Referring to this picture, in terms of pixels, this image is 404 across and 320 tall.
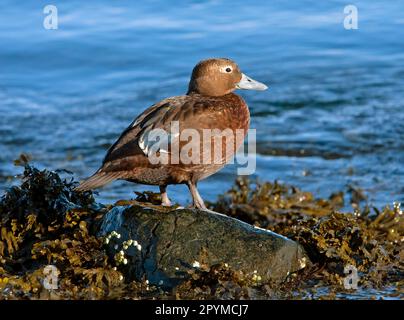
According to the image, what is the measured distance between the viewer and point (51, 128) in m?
11.2

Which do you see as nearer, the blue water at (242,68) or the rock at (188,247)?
the rock at (188,247)

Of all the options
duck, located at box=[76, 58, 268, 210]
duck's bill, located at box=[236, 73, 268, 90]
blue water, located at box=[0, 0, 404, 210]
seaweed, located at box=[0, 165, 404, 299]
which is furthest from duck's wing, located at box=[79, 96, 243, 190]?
blue water, located at box=[0, 0, 404, 210]

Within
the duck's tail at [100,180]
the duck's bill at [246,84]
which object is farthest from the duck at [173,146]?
the duck's bill at [246,84]

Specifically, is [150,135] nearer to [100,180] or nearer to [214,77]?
[100,180]

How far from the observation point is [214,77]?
6.08 metres

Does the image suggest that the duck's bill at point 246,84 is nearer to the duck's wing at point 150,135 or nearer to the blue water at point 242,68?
the duck's wing at point 150,135

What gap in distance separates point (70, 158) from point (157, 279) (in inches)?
209

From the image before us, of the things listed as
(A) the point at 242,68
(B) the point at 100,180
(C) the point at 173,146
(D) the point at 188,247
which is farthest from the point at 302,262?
(A) the point at 242,68

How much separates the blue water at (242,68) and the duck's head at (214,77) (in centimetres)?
267

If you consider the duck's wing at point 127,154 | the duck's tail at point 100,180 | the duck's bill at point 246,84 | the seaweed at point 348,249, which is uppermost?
the duck's bill at point 246,84

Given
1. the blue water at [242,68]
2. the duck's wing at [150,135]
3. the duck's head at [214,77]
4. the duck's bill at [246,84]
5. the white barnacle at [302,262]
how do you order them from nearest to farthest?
the white barnacle at [302,262] < the duck's wing at [150,135] < the duck's head at [214,77] < the duck's bill at [246,84] < the blue water at [242,68]

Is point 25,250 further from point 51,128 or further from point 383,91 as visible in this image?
point 383,91

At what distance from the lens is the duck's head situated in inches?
239

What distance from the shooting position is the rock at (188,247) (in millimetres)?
5141
